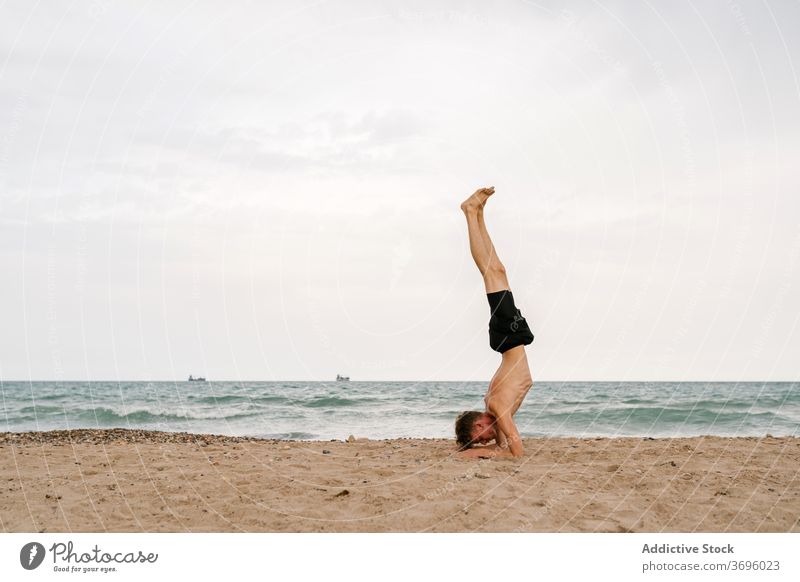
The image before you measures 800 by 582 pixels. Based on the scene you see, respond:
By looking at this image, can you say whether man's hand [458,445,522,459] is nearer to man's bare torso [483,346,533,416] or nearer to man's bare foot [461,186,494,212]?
man's bare torso [483,346,533,416]

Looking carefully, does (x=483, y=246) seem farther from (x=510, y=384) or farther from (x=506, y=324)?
(x=510, y=384)

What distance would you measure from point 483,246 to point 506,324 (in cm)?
110

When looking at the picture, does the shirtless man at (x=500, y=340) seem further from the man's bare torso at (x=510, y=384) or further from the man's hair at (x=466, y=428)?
the man's hair at (x=466, y=428)

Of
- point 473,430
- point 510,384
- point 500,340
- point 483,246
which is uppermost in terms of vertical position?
point 483,246

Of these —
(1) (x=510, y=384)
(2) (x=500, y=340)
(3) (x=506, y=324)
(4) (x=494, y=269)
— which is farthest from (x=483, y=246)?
(1) (x=510, y=384)

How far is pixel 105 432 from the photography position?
12180 mm

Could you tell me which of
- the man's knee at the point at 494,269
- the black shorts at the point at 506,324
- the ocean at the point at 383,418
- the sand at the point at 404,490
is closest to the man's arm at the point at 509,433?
the sand at the point at 404,490

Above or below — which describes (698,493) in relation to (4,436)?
below

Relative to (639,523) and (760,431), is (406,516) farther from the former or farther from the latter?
(760,431)

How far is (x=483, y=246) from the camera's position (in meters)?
8.26

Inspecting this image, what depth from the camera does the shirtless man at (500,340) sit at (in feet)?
26.9
